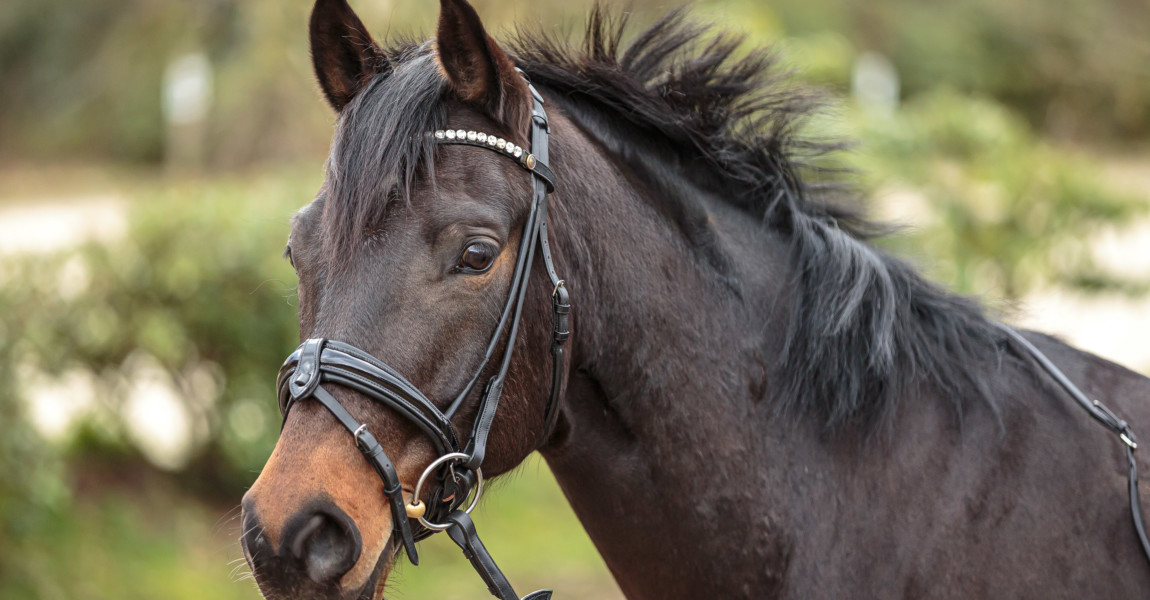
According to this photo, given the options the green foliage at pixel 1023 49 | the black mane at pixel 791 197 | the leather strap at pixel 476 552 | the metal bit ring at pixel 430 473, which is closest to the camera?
the metal bit ring at pixel 430 473

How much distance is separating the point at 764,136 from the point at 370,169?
1143mm

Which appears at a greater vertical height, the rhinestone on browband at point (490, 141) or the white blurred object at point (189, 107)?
the white blurred object at point (189, 107)

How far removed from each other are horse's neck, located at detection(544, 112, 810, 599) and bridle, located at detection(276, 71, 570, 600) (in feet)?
0.38

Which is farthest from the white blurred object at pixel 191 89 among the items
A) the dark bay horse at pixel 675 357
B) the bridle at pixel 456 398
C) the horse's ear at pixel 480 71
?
the bridle at pixel 456 398

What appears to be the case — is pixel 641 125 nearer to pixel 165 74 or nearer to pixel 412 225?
pixel 412 225

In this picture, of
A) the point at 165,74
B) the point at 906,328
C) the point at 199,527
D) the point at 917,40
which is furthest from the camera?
the point at 917,40

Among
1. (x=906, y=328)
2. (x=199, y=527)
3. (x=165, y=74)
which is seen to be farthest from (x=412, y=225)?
(x=165, y=74)

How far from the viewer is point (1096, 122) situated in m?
21.7

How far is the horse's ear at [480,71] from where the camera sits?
1.89 m

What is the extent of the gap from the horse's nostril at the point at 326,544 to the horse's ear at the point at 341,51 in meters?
0.99

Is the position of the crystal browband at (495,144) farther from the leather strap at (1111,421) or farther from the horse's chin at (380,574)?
the leather strap at (1111,421)

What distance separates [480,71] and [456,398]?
27.5 inches

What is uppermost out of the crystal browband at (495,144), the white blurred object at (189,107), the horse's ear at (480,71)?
the white blurred object at (189,107)

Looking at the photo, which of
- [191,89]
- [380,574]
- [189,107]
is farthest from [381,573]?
[189,107]
